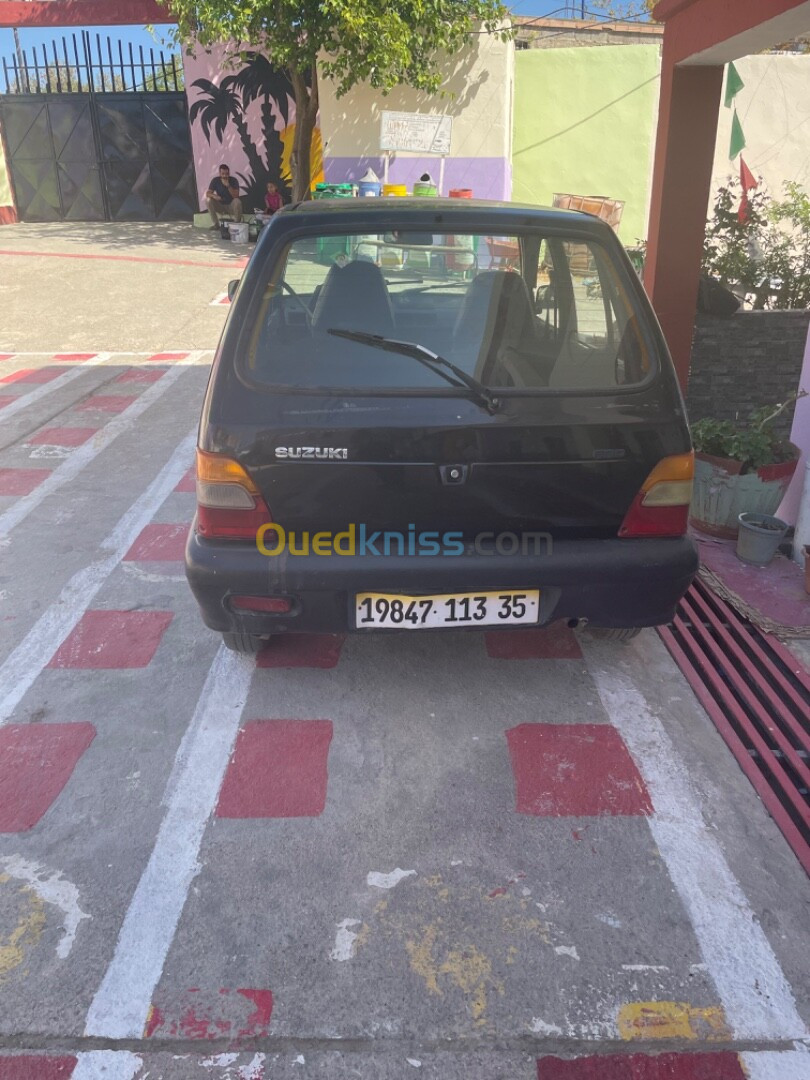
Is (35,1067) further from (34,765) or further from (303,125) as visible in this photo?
(303,125)

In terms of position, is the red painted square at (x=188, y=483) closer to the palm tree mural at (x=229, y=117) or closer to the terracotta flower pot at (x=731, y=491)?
the terracotta flower pot at (x=731, y=491)

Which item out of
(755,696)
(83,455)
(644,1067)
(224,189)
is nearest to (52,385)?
(83,455)

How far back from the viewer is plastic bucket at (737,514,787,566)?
168 inches

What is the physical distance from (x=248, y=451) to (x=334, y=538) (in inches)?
15.6

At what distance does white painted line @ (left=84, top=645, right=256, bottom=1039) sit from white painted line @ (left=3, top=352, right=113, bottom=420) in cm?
484

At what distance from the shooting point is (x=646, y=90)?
51.8ft

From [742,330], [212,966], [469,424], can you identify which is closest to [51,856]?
[212,966]

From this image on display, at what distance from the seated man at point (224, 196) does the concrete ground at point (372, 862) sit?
48.9ft

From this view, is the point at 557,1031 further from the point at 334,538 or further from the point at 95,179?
the point at 95,179

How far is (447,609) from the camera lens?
2.85m

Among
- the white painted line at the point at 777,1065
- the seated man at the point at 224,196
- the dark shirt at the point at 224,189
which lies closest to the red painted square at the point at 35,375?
the white painted line at the point at 777,1065

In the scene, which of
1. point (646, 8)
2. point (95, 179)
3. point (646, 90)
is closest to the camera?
point (646, 90)

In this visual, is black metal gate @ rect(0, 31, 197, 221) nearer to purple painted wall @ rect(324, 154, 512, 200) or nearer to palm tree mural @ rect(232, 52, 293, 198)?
palm tree mural @ rect(232, 52, 293, 198)

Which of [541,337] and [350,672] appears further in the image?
[350,672]
